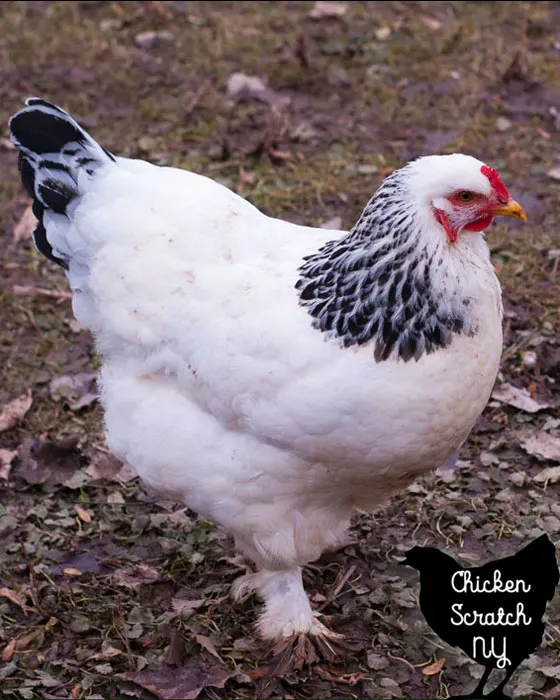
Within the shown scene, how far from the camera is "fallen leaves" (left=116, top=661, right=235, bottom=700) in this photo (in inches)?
129

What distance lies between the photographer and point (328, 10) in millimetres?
7395

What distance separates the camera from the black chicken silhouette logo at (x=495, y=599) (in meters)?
2.74

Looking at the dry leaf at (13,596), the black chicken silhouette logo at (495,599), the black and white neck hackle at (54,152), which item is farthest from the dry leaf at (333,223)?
the black chicken silhouette logo at (495,599)

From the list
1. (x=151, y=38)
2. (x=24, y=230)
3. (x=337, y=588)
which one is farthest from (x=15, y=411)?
(x=151, y=38)

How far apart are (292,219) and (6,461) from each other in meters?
2.11

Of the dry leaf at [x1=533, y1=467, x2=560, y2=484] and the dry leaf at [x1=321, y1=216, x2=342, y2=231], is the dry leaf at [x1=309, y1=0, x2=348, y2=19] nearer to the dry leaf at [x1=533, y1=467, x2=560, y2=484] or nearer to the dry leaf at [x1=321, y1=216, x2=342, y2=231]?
the dry leaf at [x1=321, y1=216, x2=342, y2=231]

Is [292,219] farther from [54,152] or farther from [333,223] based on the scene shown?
[54,152]

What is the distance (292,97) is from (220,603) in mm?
3954

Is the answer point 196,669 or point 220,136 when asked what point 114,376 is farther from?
point 220,136

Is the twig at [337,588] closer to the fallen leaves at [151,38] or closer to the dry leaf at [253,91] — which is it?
the dry leaf at [253,91]

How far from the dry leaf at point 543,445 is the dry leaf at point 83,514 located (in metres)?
1.76

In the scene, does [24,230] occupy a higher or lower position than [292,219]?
lower

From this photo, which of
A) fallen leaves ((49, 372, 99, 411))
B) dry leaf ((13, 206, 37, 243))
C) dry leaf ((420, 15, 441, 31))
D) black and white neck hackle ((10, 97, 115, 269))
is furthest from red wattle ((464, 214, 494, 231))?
dry leaf ((420, 15, 441, 31))

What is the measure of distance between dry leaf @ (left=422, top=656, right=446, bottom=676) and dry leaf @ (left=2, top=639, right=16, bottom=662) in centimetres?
136
